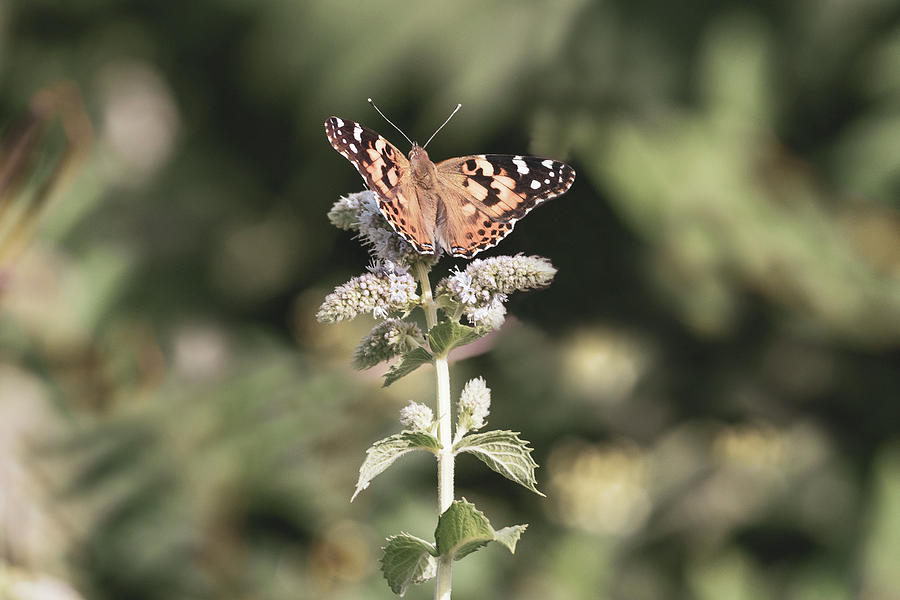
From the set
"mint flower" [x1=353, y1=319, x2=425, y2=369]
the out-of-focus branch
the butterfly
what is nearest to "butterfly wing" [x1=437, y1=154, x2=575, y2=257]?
the butterfly

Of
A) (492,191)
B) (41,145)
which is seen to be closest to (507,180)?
(492,191)

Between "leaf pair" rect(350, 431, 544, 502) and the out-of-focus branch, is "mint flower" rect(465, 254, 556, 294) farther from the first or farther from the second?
the out-of-focus branch

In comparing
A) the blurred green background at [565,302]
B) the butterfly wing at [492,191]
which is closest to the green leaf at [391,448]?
the butterfly wing at [492,191]

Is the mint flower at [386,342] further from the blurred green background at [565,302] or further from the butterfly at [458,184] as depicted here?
the blurred green background at [565,302]

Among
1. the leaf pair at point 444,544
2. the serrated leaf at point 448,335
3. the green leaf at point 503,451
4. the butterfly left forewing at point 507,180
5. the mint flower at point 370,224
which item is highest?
the butterfly left forewing at point 507,180

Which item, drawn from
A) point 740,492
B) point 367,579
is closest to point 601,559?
point 740,492

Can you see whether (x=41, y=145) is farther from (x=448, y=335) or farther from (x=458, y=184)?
(x=448, y=335)
